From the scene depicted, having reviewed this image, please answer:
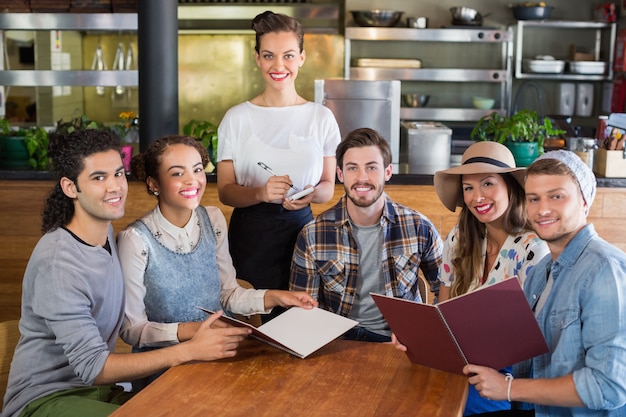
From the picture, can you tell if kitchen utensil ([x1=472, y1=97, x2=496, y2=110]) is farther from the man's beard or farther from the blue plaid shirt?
the man's beard

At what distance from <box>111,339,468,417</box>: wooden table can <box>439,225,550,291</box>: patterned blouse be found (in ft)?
1.77

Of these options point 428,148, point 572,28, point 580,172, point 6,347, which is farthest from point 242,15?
point 580,172

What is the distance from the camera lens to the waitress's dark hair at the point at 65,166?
237 centimetres

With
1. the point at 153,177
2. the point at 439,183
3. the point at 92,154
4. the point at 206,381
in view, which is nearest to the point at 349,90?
the point at 439,183

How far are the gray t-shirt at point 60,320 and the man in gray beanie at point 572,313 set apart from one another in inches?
38.7

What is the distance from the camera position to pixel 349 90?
523cm

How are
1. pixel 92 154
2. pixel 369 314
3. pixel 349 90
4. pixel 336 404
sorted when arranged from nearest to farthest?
pixel 336 404 < pixel 92 154 < pixel 369 314 < pixel 349 90

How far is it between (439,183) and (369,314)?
1.69ft

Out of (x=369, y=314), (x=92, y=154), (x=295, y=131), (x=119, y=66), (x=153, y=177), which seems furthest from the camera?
(x=119, y=66)

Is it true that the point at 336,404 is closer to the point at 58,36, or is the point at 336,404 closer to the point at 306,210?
the point at 306,210

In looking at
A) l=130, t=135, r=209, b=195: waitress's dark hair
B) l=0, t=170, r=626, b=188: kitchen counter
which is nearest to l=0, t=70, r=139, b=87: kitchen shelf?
l=0, t=170, r=626, b=188: kitchen counter

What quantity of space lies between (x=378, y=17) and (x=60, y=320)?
558 centimetres

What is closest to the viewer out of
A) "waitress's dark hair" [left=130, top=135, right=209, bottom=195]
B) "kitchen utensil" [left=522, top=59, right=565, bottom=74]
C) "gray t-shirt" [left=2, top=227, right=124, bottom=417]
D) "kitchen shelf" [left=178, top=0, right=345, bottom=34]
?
"gray t-shirt" [left=2, top=227, right=124, bottom=417]

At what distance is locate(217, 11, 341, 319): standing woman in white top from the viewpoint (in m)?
3.25
